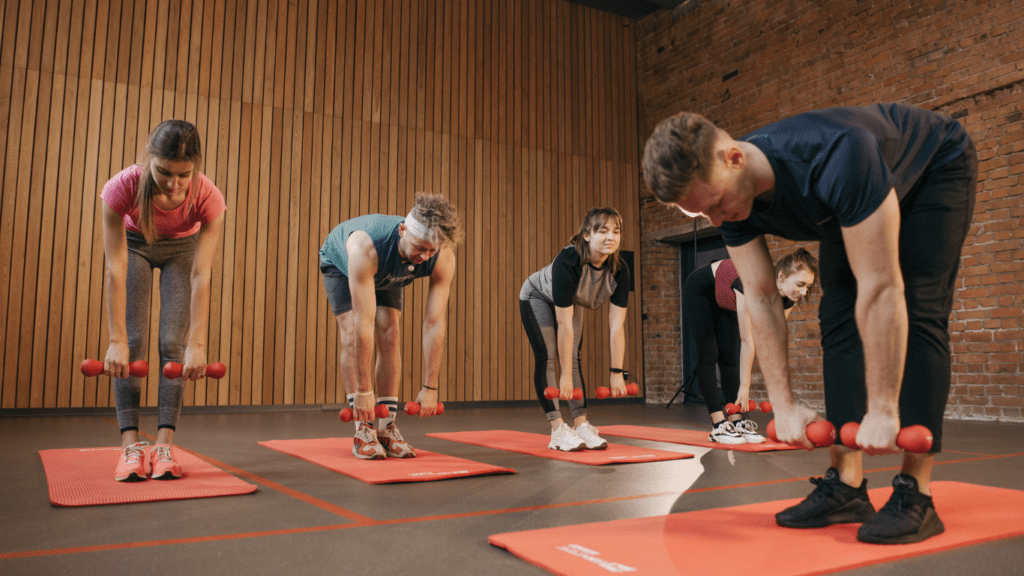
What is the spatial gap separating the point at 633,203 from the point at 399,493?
651 centimetres

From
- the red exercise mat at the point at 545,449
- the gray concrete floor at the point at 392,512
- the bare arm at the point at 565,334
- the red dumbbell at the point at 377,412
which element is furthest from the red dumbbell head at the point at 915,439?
the bare arm at the point at 565,334

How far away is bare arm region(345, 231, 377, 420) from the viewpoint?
104 inches

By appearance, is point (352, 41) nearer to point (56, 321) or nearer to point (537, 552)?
point (56, 321)

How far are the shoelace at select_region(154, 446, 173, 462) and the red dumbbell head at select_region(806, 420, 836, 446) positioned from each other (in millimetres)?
1996

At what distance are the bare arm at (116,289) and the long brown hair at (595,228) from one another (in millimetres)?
1836

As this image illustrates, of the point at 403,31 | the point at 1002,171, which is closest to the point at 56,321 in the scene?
the point at 403,31

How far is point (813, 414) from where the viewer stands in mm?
1493

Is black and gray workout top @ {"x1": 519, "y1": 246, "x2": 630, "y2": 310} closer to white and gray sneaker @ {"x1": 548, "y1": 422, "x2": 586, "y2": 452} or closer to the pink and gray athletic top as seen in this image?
white and gray sneaker @ {"x1": 548, "y1": 422, "x2": 586, "y2": 452}

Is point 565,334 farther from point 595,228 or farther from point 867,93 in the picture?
point 867,93

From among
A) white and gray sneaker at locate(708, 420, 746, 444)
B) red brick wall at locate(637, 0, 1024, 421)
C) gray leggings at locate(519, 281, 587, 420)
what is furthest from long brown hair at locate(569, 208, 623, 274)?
red brick wall at locate(637, 0, 1024, 421)

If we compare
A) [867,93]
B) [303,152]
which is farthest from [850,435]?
[303,152]

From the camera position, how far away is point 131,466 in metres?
2.29

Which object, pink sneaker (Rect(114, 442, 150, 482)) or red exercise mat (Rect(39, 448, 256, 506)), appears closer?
red exercise mat (Rect(39, 448, 256, 506))

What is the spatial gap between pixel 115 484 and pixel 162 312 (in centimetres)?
56
